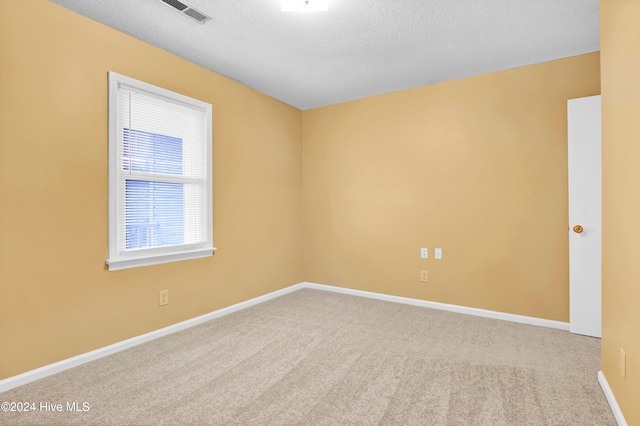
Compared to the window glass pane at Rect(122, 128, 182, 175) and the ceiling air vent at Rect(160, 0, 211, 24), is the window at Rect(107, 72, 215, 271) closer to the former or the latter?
the window glass pane at Rect(122, 128, 182, 175)

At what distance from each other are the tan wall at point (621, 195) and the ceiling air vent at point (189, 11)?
8.15ft

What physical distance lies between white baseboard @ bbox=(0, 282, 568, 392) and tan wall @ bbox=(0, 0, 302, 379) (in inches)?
1.9

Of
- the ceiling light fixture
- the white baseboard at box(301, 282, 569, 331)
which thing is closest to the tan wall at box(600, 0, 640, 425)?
the white baseboard at box(301, 282, 569, 331)

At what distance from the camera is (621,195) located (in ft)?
5.15

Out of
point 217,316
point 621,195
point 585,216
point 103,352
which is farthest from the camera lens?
point 217,316

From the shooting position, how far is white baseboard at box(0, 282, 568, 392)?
205 cm

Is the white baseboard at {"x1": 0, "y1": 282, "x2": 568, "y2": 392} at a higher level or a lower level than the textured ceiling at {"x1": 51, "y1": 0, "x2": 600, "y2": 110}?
lower

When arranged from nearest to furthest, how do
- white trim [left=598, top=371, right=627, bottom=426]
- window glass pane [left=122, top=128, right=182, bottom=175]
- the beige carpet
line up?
1. white trim [left=598, top=371, right=627, bottom=426]
2. the beige carpet
3. window glass pane [left=122, top=128, right=182, bottom=175]

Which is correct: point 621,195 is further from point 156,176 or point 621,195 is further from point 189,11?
point 156,176

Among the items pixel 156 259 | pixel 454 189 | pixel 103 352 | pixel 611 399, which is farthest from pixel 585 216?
pixel 103 352

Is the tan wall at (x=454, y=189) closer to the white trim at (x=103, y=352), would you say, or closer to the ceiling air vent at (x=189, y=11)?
the white trim at (x=103, y=352)

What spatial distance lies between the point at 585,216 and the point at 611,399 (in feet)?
5.07

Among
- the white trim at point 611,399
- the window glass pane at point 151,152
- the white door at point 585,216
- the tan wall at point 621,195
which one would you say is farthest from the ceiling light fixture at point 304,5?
the white trim at point 611,399

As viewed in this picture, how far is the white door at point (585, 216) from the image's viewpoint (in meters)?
2.65
